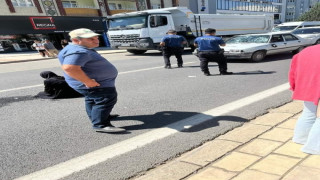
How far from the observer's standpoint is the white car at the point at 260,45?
9352 mm

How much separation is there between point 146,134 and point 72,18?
25680 mm

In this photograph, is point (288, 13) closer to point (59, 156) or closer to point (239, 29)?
point (239, 29)

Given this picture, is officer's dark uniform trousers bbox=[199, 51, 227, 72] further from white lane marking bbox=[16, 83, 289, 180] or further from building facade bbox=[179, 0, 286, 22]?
building facade bbox=[179, 0, 286, 22]

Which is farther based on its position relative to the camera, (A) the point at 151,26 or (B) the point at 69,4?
(B) the point at 69,4

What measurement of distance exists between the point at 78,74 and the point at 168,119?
1.60 m

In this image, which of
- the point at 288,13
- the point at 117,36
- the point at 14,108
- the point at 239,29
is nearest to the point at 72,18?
the point at 117,36

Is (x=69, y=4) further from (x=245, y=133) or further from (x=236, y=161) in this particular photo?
(x=236, y=161)

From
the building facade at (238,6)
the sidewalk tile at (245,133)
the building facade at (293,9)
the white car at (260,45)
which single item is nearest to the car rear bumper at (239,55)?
the white car at (260,45)

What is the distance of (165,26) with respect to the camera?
14836 mm

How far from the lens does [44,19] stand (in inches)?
958

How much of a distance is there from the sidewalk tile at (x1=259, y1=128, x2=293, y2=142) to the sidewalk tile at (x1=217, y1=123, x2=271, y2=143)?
87 millimetres

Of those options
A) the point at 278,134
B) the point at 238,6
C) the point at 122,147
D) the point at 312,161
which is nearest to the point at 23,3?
the point at 122,147

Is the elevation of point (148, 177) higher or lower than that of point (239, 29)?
higher

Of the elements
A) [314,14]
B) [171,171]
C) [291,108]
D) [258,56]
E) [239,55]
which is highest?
[171,171]
